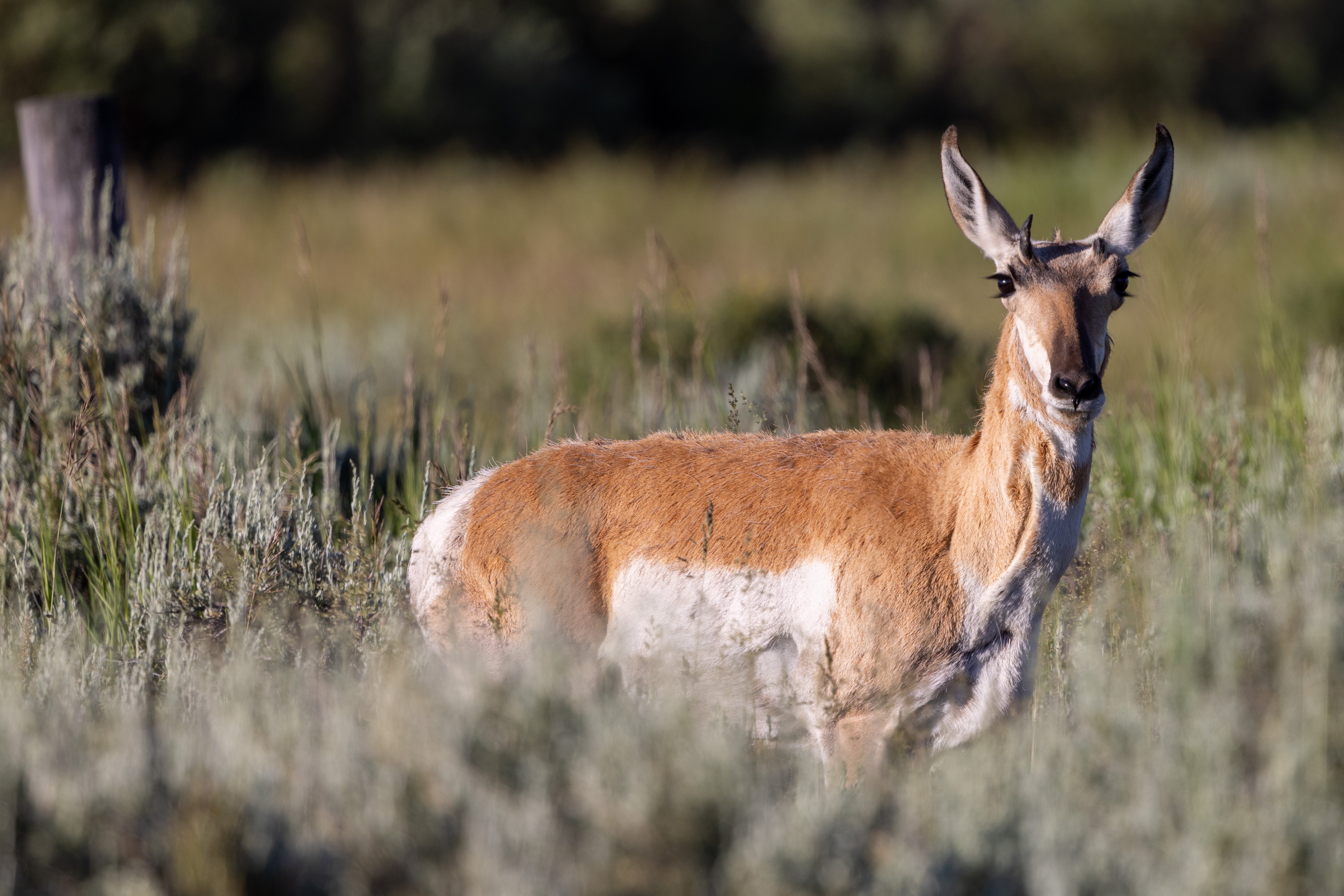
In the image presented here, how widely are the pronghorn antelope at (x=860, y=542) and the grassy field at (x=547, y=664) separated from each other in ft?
0.58

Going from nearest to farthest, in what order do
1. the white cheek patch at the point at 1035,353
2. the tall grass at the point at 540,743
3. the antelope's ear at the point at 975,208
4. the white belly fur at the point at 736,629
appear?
the tall grass at the point at 540,743, the white cheek patch at the point at 1035,353, the white belly fur at the point at 736,629, the antelope's ear at the point at 975,208

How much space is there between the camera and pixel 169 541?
463 centimetres

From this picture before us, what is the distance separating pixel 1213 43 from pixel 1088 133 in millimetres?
9156

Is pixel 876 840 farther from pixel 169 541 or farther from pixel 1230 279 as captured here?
pixel 1230 279

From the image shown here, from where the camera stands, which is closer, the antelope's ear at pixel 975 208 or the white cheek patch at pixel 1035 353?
the white cheek patch at pixel 1035 353

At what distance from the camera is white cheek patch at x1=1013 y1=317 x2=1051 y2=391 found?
10.8 feet

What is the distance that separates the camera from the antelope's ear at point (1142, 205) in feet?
11.8

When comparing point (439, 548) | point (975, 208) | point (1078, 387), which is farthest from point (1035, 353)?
A: point (439, 548)

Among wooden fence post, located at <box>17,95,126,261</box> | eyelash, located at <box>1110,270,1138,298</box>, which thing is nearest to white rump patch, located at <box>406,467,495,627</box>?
eyelash, located at <box>1110,270,1138,298</box>

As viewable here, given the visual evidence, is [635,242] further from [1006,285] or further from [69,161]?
[1006,285]

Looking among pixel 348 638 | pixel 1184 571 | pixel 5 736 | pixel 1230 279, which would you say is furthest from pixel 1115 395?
pixel 1230 279

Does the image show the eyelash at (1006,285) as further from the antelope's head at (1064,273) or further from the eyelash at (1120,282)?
the eyelash at (1120,282)

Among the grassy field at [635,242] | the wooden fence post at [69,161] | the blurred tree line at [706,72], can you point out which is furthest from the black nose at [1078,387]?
the blurred tree line at [706,72]

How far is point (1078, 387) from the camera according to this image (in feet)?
10.3
